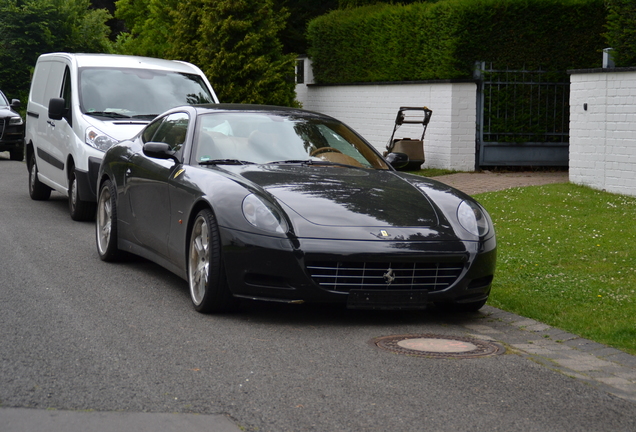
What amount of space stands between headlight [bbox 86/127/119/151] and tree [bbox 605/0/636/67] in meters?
7.73

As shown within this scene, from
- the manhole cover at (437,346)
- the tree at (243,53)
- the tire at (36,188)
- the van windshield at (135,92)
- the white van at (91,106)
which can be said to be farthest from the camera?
the tree at (243,53)

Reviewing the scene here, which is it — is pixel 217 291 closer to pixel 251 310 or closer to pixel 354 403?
pixel 251 310

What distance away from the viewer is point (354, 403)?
180 inches

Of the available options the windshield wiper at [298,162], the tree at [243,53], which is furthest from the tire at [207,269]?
the tree at [243,53]

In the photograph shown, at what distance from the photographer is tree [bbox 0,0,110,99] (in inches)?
1378

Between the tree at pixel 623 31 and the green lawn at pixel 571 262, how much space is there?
215 centimetres

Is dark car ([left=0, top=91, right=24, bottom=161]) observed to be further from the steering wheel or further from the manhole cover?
the manhole cover

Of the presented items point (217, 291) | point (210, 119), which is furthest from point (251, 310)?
point (210, 119)

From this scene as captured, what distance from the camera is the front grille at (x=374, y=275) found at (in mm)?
6133

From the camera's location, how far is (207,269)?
253 inches

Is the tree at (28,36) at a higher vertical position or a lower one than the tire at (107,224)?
higher

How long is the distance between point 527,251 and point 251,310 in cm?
367

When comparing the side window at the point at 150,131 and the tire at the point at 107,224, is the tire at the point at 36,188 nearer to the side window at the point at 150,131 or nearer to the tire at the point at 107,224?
the tire at the point at 107,224

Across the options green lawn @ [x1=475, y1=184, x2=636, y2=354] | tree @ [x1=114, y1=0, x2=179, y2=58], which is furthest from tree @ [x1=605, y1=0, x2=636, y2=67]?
tree @ [x1=114, y1=0, x2=179, y2=58]
